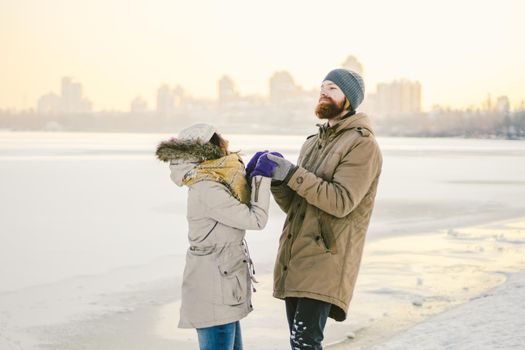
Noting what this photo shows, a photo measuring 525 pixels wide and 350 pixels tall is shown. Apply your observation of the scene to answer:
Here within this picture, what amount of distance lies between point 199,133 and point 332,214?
630mm

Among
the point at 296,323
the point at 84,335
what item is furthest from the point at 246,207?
the point at 84,335

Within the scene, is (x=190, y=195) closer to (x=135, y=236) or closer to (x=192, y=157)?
(x=192, y=157)

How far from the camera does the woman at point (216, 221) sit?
273cm

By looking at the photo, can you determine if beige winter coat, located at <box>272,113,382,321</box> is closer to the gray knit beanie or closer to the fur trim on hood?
the gray knit beanie

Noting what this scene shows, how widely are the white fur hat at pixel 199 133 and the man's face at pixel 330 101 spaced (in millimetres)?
464

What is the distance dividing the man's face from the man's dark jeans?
2.54ft

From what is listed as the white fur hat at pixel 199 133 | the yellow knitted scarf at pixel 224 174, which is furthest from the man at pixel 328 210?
the white fur hat at pixel 199 133

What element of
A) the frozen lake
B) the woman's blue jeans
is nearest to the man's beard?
the woman's blue jeans

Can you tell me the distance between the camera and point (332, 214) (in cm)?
266

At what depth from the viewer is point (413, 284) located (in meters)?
7.34

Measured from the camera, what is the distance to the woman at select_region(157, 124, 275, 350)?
273cm

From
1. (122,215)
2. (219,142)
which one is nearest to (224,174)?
(219,142)

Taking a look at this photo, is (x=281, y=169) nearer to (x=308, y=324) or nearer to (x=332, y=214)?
(x=332, y=214)

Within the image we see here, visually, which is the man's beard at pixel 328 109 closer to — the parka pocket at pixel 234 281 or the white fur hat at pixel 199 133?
the white fur hat at pixel 199 133
